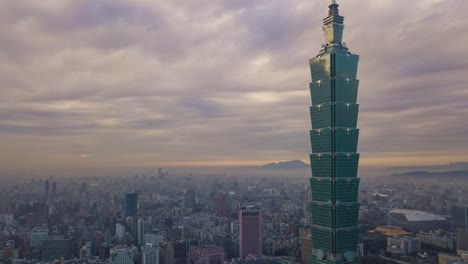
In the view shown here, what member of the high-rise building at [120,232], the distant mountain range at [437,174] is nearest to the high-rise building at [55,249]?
the high-rise building at [120,232]

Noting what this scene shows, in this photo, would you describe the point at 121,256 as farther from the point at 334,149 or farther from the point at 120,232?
the point at 334,149

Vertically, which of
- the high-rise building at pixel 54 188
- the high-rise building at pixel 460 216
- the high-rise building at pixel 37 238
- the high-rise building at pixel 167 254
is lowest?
the high-rise building at pixel 167 254

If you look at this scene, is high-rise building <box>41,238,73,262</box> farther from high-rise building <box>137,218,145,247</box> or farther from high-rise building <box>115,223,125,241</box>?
high-rise building <box>137,218,145,247</box>

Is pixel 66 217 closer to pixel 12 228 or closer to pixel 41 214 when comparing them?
pixel 41 214

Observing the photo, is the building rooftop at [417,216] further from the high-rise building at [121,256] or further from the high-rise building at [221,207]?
the high-rise building at [121,256]

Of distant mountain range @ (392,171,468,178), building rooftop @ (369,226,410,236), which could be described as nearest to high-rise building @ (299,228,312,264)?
building rooftop @ (369,226,410,236)

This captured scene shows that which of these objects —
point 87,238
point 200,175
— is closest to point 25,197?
point 87,238
